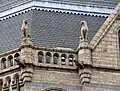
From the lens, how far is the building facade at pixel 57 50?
29.8m

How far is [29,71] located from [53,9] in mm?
4727

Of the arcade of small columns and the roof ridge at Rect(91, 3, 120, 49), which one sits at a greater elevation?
the roof ridge at Rect(91, 3, 120, 49)

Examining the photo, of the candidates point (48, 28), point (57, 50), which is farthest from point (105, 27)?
point (48, 28)

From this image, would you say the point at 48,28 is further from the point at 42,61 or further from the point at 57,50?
the point at 42,61

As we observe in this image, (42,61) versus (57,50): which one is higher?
(57,50)

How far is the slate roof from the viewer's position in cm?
3181

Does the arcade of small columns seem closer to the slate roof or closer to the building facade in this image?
the building facade

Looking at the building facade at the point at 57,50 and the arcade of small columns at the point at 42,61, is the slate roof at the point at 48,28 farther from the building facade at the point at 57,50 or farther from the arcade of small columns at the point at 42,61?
the arcade of small columns at the point at 42,61

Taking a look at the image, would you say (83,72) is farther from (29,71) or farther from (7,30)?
(7,30)

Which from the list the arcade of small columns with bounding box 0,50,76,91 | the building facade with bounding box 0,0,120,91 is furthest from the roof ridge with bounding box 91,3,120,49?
the arcade of small columns with bounding box 0,50,76,91

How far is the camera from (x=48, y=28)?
3247 centimetres

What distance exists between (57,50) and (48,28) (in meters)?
2.22

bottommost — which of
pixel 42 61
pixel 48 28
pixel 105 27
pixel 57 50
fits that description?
pixel 42 61

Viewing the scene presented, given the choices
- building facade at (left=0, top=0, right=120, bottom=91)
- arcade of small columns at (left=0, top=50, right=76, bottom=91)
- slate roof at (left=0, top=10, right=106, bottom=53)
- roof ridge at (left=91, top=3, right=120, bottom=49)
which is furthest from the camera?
slate roof at (left=0, top=10, right=106, bottom=53)
